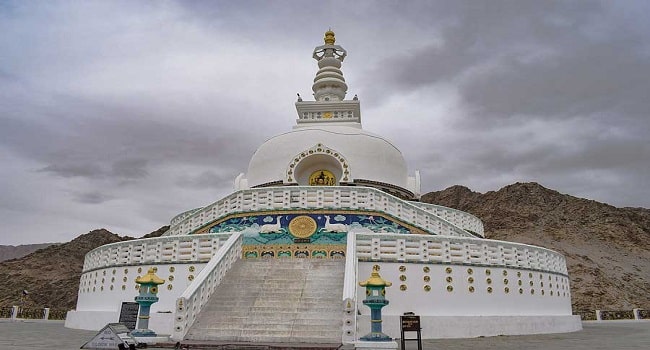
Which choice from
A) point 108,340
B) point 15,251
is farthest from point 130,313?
point 15,251

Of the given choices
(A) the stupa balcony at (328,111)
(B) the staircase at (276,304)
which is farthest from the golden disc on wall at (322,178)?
(B) the staircase at (276,304)

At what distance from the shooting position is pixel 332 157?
2052 centimetres

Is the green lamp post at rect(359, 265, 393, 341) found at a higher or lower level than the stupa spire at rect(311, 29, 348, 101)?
lower

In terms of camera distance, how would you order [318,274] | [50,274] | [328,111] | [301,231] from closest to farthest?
[318,274] → [301,231] → [328,111] → [50,274]

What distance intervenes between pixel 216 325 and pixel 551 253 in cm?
1087

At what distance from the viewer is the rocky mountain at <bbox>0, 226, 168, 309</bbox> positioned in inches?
1772

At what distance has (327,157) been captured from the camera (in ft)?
67.7

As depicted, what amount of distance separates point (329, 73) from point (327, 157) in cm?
1007

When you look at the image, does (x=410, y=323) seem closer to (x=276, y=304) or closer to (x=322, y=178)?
(x=276, y=304)

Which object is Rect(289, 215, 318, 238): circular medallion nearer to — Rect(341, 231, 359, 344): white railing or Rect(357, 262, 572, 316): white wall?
Rect(357, 262, 572, 316): white wall

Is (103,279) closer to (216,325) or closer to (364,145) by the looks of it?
(216,325)

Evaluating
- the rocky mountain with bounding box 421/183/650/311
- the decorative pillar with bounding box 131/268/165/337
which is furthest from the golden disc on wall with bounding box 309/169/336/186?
the rocky mountain with bounding box 421/183/650/311

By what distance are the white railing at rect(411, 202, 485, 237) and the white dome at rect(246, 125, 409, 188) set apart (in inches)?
90.5

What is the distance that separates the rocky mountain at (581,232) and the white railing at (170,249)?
128 feet
